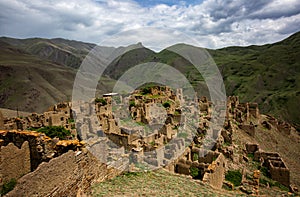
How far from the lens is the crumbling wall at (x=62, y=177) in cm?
499

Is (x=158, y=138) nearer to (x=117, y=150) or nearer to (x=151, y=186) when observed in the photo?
(x=117, y=150)

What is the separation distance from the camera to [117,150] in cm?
1259

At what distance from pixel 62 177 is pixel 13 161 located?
8.09 ft

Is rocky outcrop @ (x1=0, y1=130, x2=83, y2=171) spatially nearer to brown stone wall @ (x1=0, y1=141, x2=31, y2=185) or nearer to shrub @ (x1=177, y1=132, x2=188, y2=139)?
brown stone wall @ (x1=0, y1=141, x2=31, y2=185)

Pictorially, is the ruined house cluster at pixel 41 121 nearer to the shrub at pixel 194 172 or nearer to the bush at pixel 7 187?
the shrub at pixel 194 172

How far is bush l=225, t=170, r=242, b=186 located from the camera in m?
16.4

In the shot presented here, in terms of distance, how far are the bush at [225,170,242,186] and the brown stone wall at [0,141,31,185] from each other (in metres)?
13.2

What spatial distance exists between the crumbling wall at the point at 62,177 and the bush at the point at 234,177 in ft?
37.6

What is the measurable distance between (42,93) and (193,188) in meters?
82.1

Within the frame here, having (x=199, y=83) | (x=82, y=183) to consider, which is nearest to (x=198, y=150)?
(x=82, y=183)

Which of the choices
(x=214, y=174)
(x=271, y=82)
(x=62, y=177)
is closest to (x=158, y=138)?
(x=214, y=174)

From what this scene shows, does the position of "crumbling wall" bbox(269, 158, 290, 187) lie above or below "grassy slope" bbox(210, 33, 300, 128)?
below

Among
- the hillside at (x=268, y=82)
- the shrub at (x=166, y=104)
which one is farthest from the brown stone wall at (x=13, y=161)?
the hillside at (x=268, y=82)

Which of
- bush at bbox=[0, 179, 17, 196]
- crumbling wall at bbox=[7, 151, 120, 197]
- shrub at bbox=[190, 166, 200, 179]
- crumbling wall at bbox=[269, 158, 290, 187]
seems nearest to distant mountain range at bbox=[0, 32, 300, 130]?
crumbling wall at bbox=[269, 158, 290, 187]
